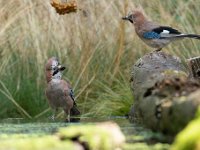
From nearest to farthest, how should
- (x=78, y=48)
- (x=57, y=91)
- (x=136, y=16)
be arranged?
(x=57, y=91) → (x=136, y=16) → (x=78, y=48)

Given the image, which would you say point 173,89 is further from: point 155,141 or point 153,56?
point 153,56

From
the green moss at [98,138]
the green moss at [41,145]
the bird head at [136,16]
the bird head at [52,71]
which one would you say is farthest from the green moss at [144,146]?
the bird head at [136,16]

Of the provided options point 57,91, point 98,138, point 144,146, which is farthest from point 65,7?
point 98,138

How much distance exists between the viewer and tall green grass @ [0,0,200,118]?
12.2m

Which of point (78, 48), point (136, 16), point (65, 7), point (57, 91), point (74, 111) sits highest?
point (65, 7)

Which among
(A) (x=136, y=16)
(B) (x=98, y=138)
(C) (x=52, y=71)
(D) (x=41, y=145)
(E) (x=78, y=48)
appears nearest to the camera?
(D) (x=41, y=145)

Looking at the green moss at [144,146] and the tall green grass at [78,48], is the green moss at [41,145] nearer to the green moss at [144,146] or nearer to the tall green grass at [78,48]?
the green moss at [144,146]

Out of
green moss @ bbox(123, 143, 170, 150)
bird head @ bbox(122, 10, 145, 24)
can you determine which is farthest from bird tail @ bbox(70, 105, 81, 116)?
green moss @ bbox(123, 143, 170, 150)

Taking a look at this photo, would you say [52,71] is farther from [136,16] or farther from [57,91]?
[136,16]

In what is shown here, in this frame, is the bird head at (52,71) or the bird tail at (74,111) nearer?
the bird head at (52,71)

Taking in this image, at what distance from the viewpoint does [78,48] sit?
42.5 ft

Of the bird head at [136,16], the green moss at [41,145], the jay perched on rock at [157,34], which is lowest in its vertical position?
the green moss at [41,145]

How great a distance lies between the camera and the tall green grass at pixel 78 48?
40.1 ft

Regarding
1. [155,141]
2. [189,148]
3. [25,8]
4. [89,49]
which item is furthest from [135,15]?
[189,148]
